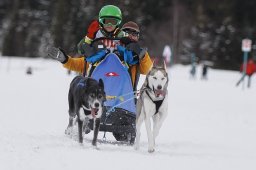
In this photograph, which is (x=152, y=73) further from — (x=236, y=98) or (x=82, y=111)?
(x=236, y=98)

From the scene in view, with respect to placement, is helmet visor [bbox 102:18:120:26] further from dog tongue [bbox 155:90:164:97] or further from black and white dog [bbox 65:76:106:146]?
dog tongue [bbox 155:90:164:97]

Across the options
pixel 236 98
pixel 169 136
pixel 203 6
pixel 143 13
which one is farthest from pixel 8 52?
pixel 169 136

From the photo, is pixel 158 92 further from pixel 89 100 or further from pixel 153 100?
pixel 89 100

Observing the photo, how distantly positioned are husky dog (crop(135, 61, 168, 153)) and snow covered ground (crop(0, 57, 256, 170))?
0.98ft

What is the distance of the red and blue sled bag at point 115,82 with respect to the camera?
27.8 ft

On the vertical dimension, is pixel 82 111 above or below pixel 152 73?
below

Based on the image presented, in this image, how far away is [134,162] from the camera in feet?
22.8

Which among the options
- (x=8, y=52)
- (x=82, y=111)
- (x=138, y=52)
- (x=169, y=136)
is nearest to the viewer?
(x=82, y=111)

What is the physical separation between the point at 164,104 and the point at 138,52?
89cm

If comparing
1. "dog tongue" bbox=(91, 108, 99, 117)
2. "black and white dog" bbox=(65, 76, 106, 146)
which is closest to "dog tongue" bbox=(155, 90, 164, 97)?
"black and white dog" bbox=(65, 76, 106, 146)

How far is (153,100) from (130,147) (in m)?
0.81

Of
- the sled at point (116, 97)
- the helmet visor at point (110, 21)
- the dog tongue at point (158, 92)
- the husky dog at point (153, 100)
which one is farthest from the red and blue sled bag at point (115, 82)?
the dog tongue at point (158, 92)

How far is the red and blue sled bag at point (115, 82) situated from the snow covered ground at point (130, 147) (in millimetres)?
581

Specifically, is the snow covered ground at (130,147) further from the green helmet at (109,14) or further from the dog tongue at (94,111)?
the green helmet at (109,14)
